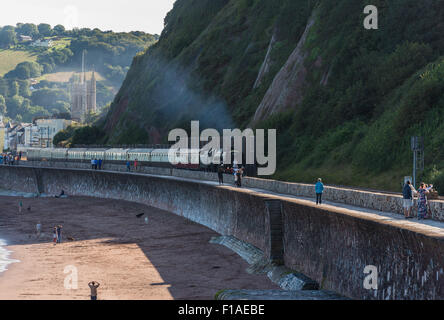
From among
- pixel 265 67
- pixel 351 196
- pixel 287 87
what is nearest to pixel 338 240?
pixel 351 196

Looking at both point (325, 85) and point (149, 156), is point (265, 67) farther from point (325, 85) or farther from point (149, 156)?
point (149, 156)

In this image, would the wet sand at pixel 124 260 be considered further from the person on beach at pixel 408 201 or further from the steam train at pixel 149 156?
the steam train at pixel 149 156

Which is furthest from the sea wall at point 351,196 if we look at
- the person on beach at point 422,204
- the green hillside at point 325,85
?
the green hillside at point 325,85

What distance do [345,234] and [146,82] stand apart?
101767 millimetres

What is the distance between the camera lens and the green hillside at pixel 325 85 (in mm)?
44531

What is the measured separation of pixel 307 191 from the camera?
35.0 meters

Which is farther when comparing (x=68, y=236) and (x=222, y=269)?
(x=68, y=236)

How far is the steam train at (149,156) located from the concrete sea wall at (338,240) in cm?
1520

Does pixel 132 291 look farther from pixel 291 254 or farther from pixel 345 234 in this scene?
pixel 345 234

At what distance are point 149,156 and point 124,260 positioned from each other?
4988cm

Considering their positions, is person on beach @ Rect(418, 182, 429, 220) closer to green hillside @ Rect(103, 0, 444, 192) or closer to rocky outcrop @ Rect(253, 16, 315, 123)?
green hillside @ Rect(103, 0, 444, 192)

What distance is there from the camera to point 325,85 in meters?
60.3

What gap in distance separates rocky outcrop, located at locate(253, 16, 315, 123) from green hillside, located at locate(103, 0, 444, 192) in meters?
0.13
